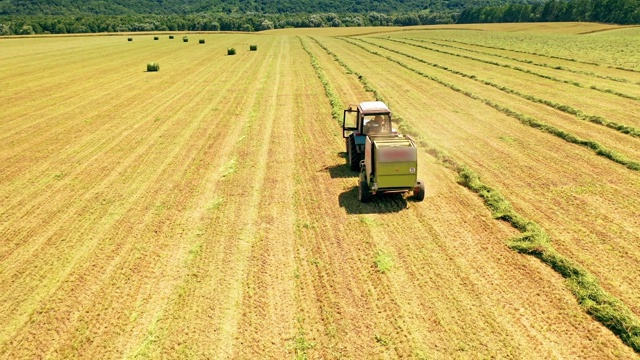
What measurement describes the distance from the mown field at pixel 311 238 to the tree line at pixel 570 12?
78365mm

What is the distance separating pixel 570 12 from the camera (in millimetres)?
94750

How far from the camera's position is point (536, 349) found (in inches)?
240

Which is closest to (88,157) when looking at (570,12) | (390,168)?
(390,168)

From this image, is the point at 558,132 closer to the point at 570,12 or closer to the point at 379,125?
the point at 379,125

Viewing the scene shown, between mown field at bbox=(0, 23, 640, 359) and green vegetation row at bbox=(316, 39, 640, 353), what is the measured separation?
0.04 metres

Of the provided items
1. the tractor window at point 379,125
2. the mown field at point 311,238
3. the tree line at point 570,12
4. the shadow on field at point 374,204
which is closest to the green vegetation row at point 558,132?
the mown field at point 311,238

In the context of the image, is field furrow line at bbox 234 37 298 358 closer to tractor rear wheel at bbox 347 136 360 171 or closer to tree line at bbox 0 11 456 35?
tractor rear wheel at bbox 347 136 360 171

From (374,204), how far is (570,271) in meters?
4.62

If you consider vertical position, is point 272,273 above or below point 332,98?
below

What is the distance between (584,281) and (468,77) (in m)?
25.1

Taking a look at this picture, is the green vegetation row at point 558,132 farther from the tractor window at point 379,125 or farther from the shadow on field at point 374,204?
the shadow on field at point 374,204

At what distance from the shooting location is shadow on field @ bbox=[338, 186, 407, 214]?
10594 mm

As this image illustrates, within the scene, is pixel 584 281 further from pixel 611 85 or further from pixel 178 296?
pixel 611 85

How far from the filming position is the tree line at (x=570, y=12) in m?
81.2
